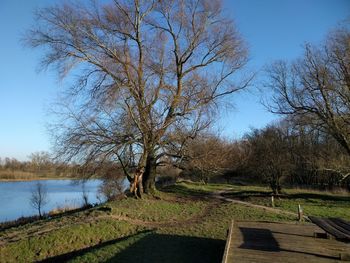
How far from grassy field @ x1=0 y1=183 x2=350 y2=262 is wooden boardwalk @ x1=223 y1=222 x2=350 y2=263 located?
3.09 ft

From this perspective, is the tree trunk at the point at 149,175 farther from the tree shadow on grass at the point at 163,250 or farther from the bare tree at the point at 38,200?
the tree shadow on grass at the point at 163,250

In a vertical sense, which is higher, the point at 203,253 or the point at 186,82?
the point at 186,82

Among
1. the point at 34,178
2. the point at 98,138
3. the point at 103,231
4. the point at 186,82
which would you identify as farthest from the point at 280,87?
the point at 34,178

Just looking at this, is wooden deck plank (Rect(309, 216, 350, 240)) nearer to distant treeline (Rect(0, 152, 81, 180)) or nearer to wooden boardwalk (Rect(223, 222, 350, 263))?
wooden boardwalk (Rect(223, 222, 350, 263))

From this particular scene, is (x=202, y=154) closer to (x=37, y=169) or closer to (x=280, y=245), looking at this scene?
(x=280, y=245)

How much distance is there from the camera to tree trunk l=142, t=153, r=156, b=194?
22.0m

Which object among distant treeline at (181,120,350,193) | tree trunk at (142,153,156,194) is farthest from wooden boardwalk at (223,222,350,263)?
tree trunk at (142,153,156,194)

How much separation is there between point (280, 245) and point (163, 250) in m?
3.15

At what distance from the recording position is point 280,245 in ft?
30.1

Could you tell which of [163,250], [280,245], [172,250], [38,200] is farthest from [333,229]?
[38,200]

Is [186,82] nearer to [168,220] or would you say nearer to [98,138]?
[98,138]

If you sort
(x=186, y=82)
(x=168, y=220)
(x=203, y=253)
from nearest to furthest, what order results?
1. (x=203, y=253)
2. (x=168, y=220)
3. (x=186, y=82)

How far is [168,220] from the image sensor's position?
16109 mm

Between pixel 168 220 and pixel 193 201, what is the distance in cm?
598
